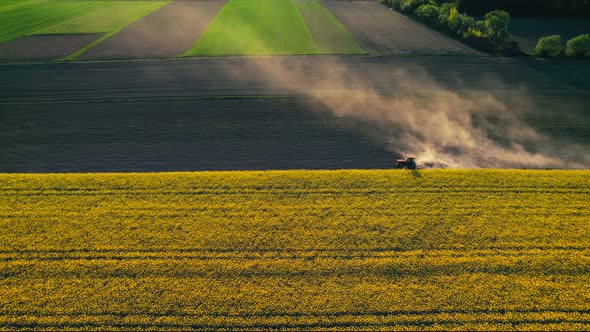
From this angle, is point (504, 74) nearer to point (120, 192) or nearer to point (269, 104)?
point (269, 104)

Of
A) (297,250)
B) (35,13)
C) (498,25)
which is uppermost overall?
(35,13)

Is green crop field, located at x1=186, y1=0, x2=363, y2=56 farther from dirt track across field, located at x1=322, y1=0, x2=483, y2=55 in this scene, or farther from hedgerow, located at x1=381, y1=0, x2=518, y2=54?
hedgerow, located at x1=381, y1=0, x2=518, y2=54

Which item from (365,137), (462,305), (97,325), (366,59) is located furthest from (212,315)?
(366,59)

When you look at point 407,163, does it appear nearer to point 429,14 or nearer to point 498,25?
point 498,25

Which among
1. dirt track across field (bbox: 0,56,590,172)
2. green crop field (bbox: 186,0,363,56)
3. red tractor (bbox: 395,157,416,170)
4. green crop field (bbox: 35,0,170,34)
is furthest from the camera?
green crop field (bbox: 35,0,170,34)

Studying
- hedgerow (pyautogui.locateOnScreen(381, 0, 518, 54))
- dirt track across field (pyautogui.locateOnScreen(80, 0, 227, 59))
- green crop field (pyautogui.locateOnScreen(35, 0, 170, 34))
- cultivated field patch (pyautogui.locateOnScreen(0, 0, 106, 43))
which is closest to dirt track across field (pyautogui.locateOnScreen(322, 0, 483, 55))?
hedgerow (pyautogui.locateOnScreen(381, 0, 518, 54))

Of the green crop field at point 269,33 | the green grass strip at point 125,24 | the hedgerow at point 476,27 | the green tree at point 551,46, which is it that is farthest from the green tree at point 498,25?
the green grass strip at point 125,24

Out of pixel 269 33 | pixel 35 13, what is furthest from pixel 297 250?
pixel 35 13
